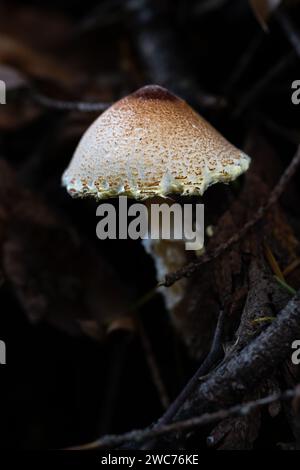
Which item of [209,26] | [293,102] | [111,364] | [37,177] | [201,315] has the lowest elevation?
[111,364]

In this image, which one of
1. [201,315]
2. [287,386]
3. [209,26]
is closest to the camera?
[287,386]

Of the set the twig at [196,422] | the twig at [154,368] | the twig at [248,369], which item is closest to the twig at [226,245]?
the twig at [248,369]

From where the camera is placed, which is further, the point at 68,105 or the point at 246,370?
the point at 68,105

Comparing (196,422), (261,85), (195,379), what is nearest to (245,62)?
(261,85)

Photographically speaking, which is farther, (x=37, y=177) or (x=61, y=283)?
(x=37, y=177)

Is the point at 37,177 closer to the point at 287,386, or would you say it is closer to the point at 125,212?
the point at 125,212

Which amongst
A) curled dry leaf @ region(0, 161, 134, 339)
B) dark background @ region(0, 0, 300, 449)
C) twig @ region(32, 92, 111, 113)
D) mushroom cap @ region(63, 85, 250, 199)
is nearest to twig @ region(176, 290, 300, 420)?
mushroom cap @ region(63, 85, 250, 199)

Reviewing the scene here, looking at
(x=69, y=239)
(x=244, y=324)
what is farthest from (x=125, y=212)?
(x=244, y=324)

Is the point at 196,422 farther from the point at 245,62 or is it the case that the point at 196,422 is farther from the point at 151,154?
the point at 245,62
